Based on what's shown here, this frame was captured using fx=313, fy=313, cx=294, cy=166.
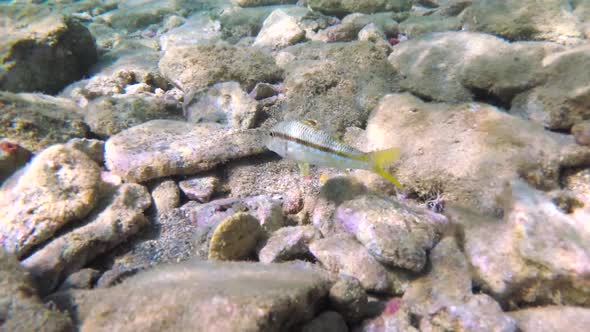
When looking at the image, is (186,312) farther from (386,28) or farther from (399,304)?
(386,28)

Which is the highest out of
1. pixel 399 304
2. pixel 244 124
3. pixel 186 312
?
pixel 186 312

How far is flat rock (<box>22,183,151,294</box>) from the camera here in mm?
2666

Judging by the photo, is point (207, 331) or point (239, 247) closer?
point (207, 331)

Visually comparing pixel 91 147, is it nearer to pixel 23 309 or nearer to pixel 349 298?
pixel 23 309

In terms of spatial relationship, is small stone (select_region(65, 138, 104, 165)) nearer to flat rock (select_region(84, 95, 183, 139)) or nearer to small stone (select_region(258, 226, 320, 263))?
flat rock (select_region(84, 95, 183, 139))

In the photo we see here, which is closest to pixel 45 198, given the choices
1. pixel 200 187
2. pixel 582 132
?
pixel 200 187

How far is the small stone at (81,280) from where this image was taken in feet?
8.18

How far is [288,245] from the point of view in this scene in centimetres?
276

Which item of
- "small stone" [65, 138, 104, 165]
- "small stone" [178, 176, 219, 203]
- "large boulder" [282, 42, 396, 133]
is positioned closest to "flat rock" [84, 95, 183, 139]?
"small stone" [65, 138, 104, 165]

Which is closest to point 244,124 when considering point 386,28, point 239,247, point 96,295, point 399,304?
point 239,247

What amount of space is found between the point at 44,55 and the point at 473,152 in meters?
7.34

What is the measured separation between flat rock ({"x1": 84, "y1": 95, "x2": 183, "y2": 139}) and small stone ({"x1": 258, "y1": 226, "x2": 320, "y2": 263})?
2725 millimetres

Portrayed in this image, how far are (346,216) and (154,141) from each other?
240cm

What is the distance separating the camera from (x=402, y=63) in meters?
4.84
